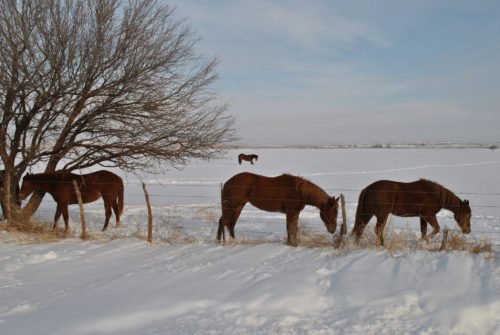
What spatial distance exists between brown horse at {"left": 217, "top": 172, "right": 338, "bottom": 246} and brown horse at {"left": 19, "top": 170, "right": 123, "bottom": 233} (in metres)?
2.97

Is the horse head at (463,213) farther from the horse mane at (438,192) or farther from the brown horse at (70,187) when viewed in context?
the brown horse at (70,187)

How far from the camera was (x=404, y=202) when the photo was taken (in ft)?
20.2

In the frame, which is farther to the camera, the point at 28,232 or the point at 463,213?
the point at 28,232

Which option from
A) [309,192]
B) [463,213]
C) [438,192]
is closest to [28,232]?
[309,192]

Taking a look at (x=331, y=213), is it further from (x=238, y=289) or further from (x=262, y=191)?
(x=238, y=289)

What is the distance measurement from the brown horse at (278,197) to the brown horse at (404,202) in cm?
64

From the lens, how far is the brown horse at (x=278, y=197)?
6160 millimetres

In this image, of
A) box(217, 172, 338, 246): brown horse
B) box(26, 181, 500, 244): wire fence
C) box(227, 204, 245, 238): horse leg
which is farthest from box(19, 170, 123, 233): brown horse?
box(217, 172, 338, 246): brown horse

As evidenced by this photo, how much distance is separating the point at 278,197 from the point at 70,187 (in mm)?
4525

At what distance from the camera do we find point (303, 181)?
6262 millimetres

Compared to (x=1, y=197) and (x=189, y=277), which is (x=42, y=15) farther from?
(x=189, y=277)

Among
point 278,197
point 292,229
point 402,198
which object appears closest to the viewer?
point 292,229

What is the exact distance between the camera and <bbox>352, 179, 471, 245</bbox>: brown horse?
6.14m

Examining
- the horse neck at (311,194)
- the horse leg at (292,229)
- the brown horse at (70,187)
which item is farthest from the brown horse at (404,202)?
the brown horse at (70,187)
